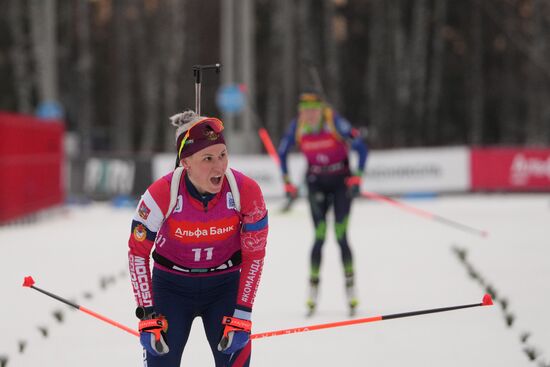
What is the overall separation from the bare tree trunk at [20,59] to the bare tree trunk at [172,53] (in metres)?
6.24

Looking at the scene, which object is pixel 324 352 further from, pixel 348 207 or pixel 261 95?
pixel 261 95

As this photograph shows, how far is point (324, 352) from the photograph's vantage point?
6.92 m

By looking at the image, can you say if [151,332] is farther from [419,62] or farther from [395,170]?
[419,62]

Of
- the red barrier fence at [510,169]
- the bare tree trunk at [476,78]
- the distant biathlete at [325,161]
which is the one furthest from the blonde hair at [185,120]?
the bare tree trunk at [476,78]

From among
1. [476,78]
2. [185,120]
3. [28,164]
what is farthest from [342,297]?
[476,78]

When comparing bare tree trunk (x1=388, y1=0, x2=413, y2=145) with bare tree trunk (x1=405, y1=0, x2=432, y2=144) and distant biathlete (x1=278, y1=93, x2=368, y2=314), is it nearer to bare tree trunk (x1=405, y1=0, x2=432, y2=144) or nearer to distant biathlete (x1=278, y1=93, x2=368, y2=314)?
bare tree trunk (x1=405, y1=0, x2=432, y2=144)

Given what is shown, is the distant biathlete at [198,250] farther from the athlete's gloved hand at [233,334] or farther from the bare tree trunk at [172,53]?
the bare tree trunk at [172,53]

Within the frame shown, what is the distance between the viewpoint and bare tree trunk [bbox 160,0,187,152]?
41.4 meters

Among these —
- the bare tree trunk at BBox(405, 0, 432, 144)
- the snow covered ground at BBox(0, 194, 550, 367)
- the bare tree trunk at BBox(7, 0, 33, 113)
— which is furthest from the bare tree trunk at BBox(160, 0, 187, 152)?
the snow covered ground at BBox(0, 194, 550, 367)

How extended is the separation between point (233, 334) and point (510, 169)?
64.3ft

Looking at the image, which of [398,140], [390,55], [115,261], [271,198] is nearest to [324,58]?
[390,55]

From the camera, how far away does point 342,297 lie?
9359mm

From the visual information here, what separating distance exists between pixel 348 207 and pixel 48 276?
151 inches

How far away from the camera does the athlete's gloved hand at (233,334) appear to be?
4.50m
